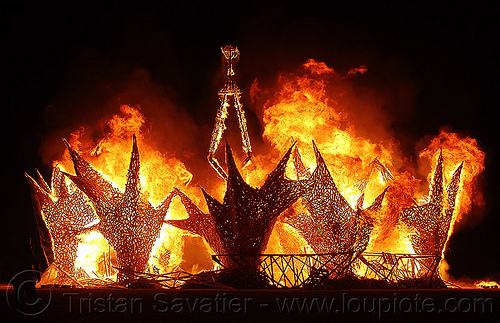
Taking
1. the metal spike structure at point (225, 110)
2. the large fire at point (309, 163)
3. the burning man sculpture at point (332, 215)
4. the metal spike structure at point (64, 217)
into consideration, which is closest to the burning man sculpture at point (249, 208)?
the burning man sculpture at point (332, 215)

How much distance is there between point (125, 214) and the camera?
18797 mm

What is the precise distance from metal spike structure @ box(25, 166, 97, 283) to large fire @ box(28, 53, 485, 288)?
330 mm

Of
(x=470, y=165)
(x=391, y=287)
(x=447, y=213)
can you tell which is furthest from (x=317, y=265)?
(x=470, y=165)

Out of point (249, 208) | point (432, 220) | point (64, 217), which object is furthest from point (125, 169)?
point (432, 220)

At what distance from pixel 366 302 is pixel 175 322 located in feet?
15.4

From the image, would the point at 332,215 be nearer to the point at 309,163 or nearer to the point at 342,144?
the point at 309,163

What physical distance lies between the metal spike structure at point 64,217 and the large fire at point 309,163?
330 millimetres

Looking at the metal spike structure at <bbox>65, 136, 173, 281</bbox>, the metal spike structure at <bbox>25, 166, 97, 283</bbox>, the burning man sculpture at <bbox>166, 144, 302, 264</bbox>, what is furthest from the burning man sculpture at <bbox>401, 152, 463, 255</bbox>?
the metal spike structure at <bbox>25, 166, 97, 283</bbox>

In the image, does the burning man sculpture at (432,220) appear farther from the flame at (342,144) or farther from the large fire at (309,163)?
the flame at (342,144)

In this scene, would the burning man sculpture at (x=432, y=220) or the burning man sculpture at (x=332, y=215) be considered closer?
the burning man sculpture at (x=332, y=215)

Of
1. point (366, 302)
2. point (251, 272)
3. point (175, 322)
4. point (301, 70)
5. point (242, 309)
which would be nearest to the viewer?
point (175, 322)

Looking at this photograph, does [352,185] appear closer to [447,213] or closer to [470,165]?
[447,213]

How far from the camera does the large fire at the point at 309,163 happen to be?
21.0 metres

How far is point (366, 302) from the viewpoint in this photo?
11898 mm
